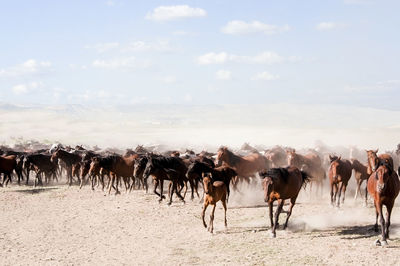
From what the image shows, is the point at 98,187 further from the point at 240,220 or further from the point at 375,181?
the point at 375,181

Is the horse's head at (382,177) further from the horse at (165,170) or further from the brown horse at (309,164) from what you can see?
the brown horse at (309,164)

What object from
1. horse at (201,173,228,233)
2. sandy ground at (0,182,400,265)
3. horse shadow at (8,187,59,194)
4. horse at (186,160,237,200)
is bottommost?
sandy ground at (0,182,400,265)

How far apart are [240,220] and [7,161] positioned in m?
14.3

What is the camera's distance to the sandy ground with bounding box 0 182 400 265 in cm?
1152

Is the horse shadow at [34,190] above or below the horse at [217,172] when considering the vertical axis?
below

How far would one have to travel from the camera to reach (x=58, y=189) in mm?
23766

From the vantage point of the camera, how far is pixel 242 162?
2166 centimetres

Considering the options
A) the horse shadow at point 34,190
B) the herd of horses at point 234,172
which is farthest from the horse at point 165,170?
the horse shadow at point 34,190

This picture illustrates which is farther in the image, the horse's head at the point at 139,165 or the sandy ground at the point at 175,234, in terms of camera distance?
the horse's head at the point at 139,165

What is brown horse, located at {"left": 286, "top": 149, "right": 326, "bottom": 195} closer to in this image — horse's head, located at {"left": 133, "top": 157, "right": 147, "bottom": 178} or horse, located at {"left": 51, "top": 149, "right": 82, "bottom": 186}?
horse's head, located at {"left": 133, "top": 157, "right": 147, "bottom": 178}

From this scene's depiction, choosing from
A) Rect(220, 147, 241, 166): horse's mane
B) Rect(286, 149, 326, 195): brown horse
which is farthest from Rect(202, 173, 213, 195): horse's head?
Rect(286, 149, 326, 195): brown horse

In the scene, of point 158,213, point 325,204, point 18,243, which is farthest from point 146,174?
point 325,204

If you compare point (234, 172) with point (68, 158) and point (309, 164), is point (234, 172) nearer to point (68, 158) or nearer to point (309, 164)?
point (309, 164)

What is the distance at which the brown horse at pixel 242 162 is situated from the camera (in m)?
20.9
